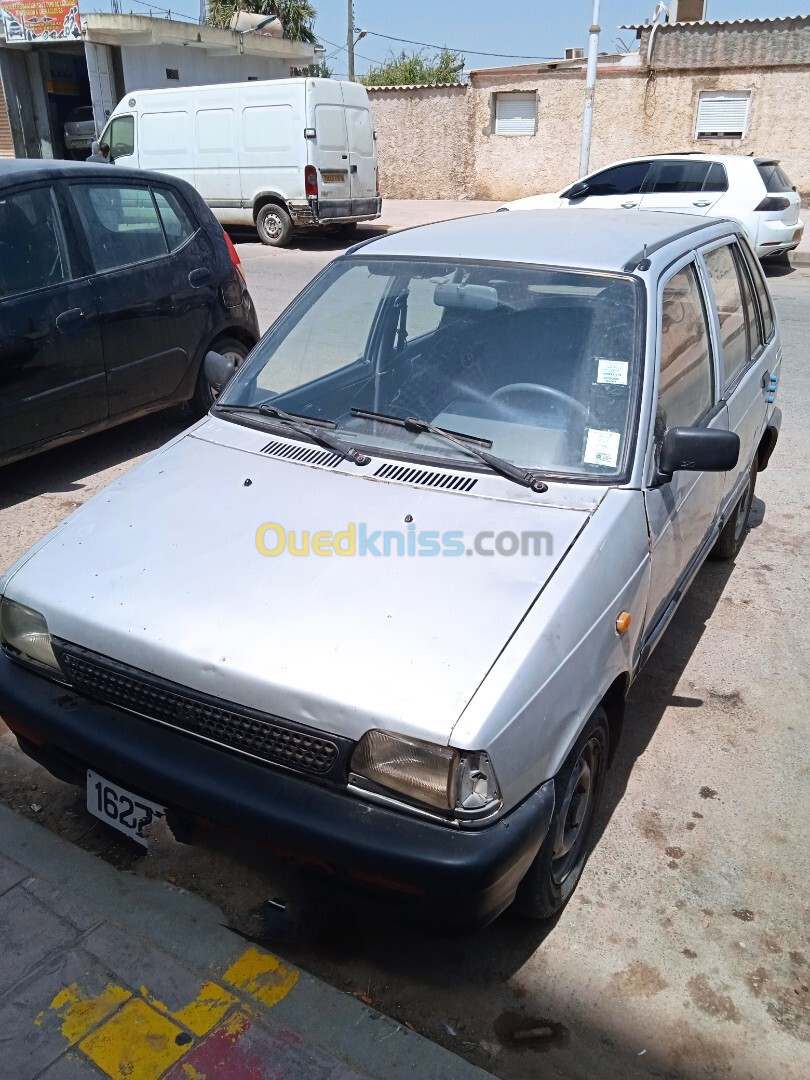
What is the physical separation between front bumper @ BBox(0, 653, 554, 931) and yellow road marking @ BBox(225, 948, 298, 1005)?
17.7 inches

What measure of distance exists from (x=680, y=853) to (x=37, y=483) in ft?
14.7

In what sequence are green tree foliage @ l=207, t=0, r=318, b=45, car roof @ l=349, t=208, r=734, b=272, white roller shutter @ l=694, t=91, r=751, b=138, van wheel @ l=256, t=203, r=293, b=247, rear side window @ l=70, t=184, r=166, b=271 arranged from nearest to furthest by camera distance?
car roof @ l=349, t=208, r=734, b=272, rear side window @ l=70, t=184, r=166, b=271, van wheel @ l=256, t=203, r=293, b=247, white roller shutter @ l=694, t=91, r=751, b=138, green tree foliage @ l=207, t=0, r=318, b=45

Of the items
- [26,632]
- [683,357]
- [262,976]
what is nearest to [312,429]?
[26,632]

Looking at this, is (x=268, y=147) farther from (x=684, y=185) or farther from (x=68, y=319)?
(x=68, y=319)

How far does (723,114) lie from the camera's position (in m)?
19.2

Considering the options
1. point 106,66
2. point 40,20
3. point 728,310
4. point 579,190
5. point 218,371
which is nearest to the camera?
point 218,371

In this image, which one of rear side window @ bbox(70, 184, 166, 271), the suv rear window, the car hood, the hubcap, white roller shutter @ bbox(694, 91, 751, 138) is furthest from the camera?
white roller shutter @ bbox(694, 91, 751, 138)

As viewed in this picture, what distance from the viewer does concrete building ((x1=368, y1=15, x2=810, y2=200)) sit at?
18.8 m

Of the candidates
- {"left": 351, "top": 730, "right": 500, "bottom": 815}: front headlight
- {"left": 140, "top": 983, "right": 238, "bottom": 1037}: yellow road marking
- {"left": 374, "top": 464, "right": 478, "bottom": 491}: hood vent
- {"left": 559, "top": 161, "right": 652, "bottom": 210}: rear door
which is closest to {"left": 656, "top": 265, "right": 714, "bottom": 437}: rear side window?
{"left": 374, "top": 464, "right": 478, "bottom": 491}: hood vent

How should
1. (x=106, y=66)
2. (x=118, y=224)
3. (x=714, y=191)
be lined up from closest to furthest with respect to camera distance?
(x=118, y=224) < (x=714, y=191) < (x=106, y=66)

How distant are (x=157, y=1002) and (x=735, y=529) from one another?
3.63 meters

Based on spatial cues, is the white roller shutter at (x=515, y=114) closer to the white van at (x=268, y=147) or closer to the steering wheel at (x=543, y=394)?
the white van at (x=268, y=147)

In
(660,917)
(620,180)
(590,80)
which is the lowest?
(660,917)

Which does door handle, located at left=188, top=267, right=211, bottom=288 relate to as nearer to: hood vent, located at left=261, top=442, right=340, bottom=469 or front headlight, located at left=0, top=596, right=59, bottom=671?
hood vent, located at left=261, top=442, right=340, bottom=469
